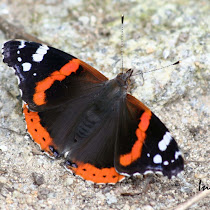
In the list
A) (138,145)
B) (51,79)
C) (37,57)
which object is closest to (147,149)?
(138,145)

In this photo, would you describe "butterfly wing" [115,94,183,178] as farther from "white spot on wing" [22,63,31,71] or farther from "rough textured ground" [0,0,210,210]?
"white spot on wing" [22,63,31,71]

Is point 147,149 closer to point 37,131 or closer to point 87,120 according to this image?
point 87,120

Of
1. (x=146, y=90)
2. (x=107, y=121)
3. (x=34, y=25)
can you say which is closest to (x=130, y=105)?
(x=107, y=121)

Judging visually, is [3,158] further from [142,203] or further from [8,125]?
[142,203]

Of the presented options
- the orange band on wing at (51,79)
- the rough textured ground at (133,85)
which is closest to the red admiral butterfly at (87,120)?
the orange band on wing at (51,79)

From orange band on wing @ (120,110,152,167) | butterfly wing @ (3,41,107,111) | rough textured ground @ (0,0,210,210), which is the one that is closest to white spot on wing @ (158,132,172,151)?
orange band on wing @ (120,110,152,167)
